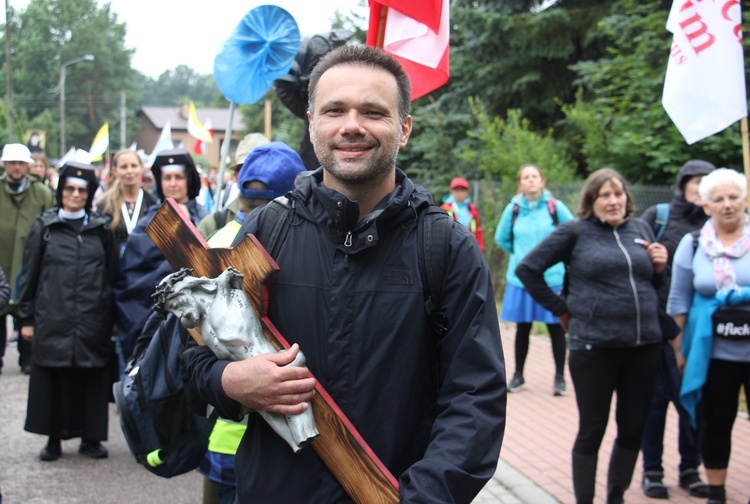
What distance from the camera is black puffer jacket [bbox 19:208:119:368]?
5.88 metres

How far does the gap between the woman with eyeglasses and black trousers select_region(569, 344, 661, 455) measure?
337 centimetres

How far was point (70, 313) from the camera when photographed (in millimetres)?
5883

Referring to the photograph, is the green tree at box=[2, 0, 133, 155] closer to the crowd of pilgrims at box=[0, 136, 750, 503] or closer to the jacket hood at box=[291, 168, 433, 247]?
the crowd of pilgrims at box=[0, 136, 750, 503]

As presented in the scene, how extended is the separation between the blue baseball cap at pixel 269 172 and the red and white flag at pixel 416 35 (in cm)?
101

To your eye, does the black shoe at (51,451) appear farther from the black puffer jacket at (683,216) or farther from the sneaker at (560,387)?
the black puffer jacket at (683,216)

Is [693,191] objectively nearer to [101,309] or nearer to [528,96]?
[101,309]

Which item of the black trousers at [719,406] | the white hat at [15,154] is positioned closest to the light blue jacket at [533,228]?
the black trousers at [719,406]

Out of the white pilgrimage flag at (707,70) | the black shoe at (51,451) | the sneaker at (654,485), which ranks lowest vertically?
the black shoe at (51,451)

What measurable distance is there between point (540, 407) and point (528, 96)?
1074cm

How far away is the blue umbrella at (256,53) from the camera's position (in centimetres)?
568

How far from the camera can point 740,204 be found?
4.68 meters

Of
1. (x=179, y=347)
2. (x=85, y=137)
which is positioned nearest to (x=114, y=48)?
(x=85, y=137)

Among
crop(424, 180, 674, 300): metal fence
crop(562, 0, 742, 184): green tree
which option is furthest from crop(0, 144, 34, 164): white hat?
crop(562, 0, 742, 184): green tree

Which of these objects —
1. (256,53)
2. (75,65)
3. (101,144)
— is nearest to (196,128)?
(101,144)
